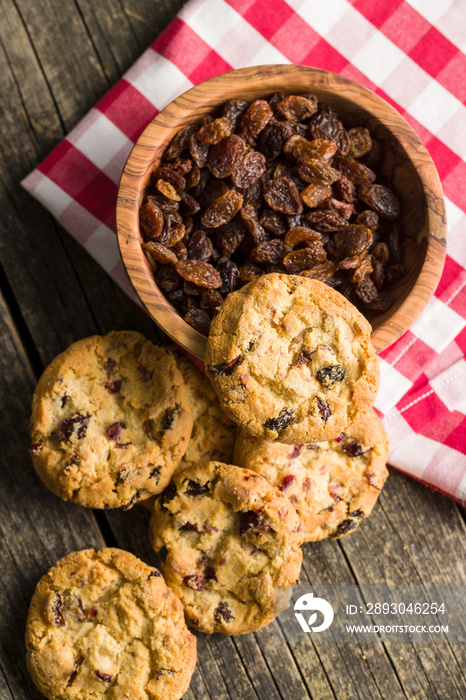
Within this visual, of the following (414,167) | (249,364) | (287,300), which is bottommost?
(249,364)

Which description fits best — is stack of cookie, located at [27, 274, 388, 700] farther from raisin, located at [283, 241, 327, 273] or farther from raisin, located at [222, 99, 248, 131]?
raisin, located at [222, 99, 248, 131]

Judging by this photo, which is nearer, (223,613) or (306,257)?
(306,257)

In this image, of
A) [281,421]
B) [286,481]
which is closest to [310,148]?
[281,421]

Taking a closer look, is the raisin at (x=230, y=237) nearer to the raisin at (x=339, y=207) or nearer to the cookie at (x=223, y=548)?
the raisin at (x=339, y=207)

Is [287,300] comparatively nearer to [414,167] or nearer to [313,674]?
[414,167]

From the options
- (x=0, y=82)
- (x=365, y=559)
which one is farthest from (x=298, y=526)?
(x=0, y=82)

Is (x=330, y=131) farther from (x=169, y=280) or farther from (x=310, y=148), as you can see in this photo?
(x=169, y=280)
